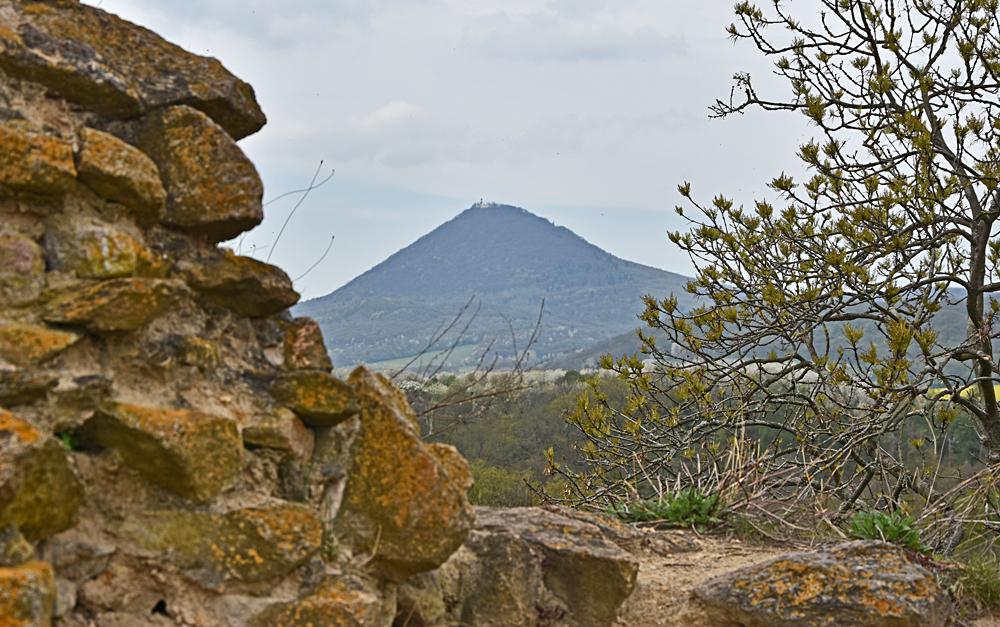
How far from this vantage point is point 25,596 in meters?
2.17

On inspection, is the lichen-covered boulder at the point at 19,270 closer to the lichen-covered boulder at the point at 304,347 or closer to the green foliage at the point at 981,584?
the lichen-covered boulder at the point at 304,347

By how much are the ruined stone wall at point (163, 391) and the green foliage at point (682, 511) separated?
2.59 m

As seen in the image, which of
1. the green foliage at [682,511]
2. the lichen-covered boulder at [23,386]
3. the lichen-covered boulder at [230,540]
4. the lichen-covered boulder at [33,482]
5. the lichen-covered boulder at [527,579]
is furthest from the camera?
the green foliage at [682,511]

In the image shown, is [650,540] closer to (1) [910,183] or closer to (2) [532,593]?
(2) [532,593]

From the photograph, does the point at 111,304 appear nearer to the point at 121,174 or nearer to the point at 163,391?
the point at 163,391

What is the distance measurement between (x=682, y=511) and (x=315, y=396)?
3176 millimetres

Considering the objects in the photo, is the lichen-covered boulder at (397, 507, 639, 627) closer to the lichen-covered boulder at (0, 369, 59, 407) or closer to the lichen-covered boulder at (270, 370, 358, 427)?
the lichen-covered boulder at (270, 370, 358, 427)

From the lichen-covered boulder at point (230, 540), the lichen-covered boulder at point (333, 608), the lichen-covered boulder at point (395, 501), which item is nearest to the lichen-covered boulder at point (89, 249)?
the lichen-covered boulder at point (230, 540)

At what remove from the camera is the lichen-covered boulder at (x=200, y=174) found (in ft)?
10.3

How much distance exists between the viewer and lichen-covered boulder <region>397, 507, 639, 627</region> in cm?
384

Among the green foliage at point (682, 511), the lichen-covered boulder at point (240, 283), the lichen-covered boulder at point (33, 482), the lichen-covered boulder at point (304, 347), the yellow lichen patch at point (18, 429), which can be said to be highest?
the lichen-covered boulder at point (240, 283)

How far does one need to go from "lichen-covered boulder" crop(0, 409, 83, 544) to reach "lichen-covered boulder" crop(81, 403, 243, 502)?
0.79ft

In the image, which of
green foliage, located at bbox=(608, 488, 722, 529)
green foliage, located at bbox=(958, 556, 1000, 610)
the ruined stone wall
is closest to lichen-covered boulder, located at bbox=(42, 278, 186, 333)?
the ruined stone wall

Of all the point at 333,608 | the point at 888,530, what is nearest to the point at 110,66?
the point at 333,608
